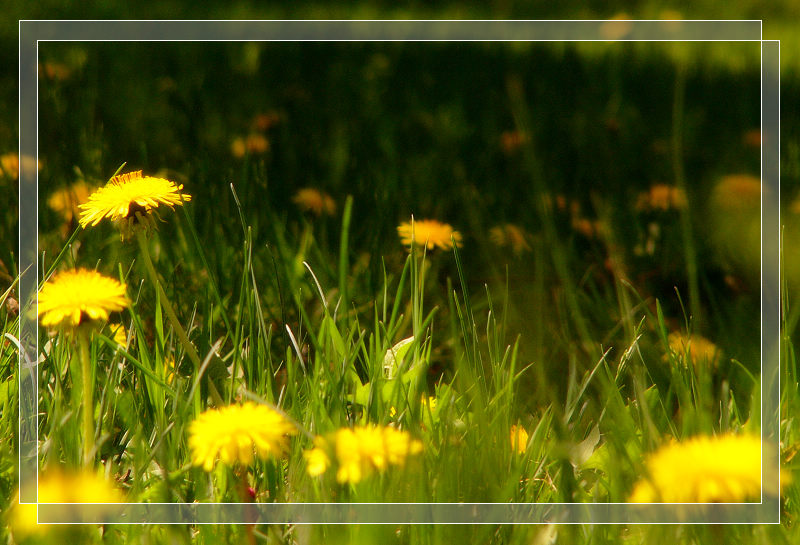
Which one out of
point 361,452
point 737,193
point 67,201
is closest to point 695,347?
point 737,193

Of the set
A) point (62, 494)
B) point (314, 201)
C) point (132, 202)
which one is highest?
point (314, 201)

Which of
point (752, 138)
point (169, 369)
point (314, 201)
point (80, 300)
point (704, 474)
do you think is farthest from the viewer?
point (314, 201)

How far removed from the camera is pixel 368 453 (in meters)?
0.61

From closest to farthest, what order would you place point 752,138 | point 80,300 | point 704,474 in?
point 704,474 → point 80,300 → point 752,138

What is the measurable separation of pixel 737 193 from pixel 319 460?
55 centimetres

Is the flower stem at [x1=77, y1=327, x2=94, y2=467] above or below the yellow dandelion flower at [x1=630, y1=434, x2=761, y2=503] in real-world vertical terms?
Result: above

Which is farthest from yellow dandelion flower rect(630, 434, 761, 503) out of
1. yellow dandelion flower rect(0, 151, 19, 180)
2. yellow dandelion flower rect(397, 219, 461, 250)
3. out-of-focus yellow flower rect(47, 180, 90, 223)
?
yellow dandelion flower rect(0, 151, 19, 180)

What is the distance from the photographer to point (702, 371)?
0.77 metres

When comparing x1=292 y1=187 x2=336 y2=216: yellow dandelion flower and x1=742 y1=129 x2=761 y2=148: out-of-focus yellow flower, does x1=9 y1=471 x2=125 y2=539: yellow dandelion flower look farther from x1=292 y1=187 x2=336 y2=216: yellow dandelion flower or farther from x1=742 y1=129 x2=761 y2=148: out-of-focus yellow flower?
x1=742 y1=129 x2=761 y2=148: out-of-focus yellow flower

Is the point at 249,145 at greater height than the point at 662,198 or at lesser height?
greater

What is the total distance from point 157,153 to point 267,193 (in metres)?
0.16

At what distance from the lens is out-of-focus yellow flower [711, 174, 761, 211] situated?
0.88 m

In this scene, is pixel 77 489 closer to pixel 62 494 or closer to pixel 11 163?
pixel 62 494

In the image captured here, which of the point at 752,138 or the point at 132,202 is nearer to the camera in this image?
the point at 132,202
